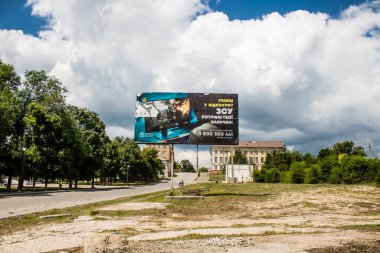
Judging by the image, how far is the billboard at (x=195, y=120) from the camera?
24.7 m

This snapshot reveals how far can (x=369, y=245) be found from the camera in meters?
7.66

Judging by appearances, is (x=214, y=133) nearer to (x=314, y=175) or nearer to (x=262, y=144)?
(x=314, y=175)

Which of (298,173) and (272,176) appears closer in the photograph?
(298,173)

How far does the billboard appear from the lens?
24.7 metres

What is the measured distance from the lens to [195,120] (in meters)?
24.8

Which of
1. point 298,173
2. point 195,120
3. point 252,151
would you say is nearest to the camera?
point 195,120

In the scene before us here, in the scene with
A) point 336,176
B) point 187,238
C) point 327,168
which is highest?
point 327,168

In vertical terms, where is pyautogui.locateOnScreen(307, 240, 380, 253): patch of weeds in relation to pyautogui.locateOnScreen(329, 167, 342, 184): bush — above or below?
below

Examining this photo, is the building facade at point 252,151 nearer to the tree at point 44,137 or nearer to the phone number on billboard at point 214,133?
the tree at point 44,137

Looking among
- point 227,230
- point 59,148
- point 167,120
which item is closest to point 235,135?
point 167,120

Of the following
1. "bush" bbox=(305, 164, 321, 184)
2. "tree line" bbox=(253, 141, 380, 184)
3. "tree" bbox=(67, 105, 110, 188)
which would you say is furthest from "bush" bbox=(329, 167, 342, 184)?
"tree" bbox=(67, 105, 110, 188)

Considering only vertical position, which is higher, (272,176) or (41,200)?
(272,176)

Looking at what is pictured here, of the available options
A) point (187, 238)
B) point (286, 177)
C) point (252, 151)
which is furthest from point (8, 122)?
point (252, 151)

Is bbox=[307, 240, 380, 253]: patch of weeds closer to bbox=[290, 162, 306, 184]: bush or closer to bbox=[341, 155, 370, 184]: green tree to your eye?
bbox=[341, 155, 370, 184]: green tree
